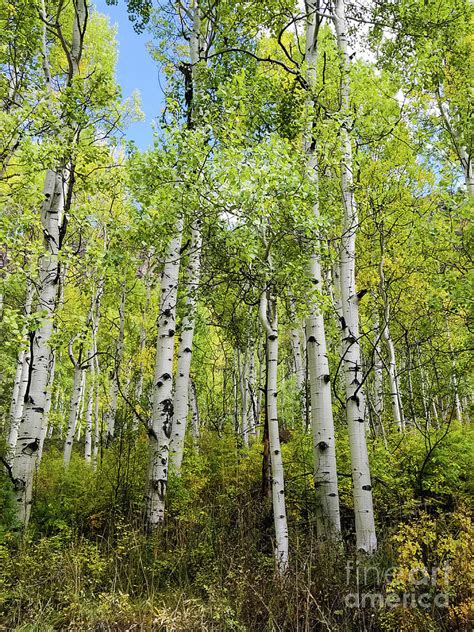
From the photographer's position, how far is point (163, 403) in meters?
6.05

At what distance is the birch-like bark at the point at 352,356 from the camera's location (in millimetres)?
4871

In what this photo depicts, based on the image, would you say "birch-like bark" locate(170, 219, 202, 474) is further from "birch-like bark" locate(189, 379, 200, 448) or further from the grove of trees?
"birch-like bark" locate(189, 379, 200, 448)

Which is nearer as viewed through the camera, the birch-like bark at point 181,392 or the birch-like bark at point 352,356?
the birch-like bark at point 352,356

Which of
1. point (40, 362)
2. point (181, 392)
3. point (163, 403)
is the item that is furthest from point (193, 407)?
point (40, 362)

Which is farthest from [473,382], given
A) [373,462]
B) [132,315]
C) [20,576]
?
[132,315]

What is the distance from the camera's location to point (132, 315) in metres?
17.0

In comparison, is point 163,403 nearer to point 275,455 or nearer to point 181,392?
Result: point 181,392

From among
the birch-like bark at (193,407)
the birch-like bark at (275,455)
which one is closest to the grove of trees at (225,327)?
the birch-like bark at (275,455)

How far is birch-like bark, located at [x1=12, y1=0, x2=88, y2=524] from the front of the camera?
5.41 m

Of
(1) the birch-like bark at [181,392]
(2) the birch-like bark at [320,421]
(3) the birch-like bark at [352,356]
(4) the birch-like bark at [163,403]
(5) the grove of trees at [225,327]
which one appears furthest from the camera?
(1) the birch-like bark at [181,392]

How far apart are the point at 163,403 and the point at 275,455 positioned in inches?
79.6

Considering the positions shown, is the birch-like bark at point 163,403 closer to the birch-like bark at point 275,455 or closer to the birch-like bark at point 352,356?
the birch-like bark at point 275,455

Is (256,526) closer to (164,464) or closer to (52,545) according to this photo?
(164,464)

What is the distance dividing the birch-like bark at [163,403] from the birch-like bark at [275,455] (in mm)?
1691
